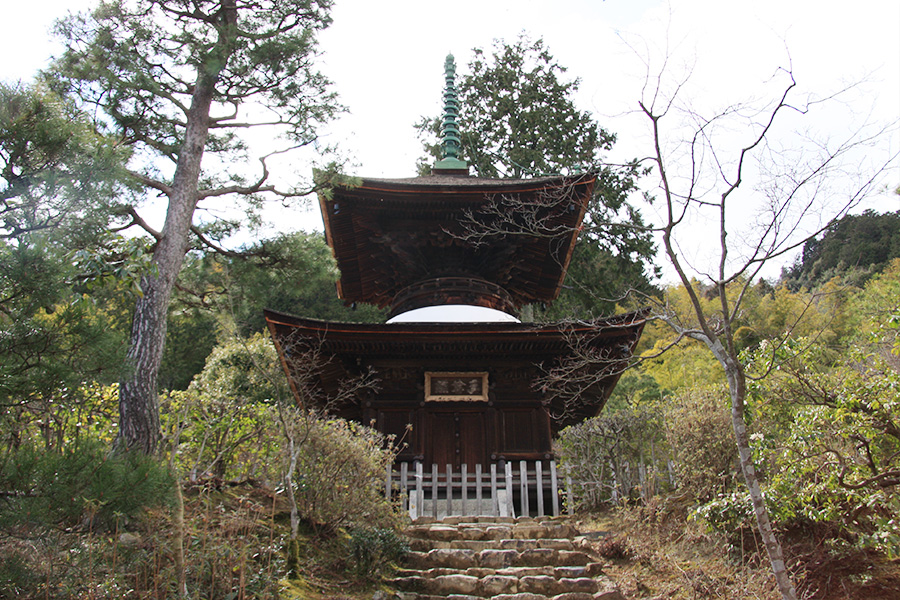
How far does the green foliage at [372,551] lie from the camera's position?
5516 millimetres

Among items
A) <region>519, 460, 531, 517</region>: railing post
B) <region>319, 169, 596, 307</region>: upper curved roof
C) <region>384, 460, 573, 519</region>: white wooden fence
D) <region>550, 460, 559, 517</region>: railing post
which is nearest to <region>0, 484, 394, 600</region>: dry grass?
<region>384, 460, 573, 519</region>: white wooden fence

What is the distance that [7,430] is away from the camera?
367 cm

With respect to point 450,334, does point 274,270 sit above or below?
above

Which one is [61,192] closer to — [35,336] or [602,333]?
[35,336]

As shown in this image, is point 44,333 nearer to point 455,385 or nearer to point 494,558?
point 494,558

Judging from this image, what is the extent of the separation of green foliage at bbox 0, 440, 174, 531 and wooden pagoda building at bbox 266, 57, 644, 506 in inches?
204

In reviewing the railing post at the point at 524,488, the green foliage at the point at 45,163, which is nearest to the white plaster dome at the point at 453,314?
the railing post at the point at 524,488

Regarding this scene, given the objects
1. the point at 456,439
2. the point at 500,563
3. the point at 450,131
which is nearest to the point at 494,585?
the point at 500,563

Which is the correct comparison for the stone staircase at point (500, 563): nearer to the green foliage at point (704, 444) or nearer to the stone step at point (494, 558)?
the stone step at point (494, 558)

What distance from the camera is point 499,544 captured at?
21.1 feet

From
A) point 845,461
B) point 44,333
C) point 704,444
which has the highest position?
point 44,333

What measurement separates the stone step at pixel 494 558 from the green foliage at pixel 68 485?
3470 millimetres

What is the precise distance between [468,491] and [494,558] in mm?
2863

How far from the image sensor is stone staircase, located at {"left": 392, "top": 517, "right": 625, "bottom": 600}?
542 cm
